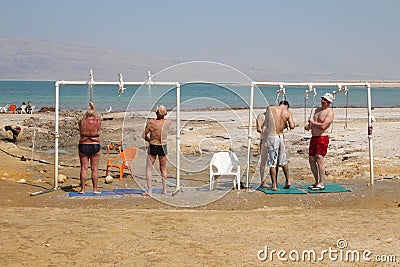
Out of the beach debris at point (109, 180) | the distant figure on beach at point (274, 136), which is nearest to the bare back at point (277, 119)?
the distant figure on beach at point (274, 136)

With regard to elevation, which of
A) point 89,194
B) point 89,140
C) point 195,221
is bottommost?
point 195,221

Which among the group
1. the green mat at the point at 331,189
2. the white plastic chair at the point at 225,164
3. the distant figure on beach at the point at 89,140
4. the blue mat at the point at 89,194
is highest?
the distant figure on beach at the point at 89,140

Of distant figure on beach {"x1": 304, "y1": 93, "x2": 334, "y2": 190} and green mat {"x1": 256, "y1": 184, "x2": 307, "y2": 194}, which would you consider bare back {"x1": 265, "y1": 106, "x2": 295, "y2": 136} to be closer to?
distant figure on beach {"x1": 304, "y1": 93, "x2": 334, "y2": 190}

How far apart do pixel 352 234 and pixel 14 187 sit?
711 centimetres

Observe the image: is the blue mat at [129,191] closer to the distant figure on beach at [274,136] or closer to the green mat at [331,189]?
the distant figure on beach at [274,136]

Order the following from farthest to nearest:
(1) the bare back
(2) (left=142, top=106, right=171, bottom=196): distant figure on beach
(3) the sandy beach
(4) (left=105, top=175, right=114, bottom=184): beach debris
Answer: (4) (left=105, top=175, right=114, bottom=184): beach debris → (1) the bare back → (2) (left=142, top=106, right=171, bottom=196): distant figure on beach → (3) the sandy beach

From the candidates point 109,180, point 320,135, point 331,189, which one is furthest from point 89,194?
point 331,189

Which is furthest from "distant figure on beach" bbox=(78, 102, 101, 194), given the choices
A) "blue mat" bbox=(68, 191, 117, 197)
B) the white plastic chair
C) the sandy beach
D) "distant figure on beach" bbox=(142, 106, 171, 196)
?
the white plastic chair

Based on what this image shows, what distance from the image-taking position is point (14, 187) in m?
11.9

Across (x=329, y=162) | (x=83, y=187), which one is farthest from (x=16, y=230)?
(x=329, y=162)

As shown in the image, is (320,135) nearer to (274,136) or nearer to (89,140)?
(274,136)

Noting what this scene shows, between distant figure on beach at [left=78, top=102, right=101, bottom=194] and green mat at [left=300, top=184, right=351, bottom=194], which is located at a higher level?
distant figure on beach at [left=78, top=102, right=101, bottom=194]

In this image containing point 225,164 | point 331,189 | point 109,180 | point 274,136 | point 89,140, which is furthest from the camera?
point 109,180

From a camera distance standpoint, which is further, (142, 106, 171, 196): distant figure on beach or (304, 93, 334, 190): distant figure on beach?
(304, 93, 334, 190): distant figure on beach
